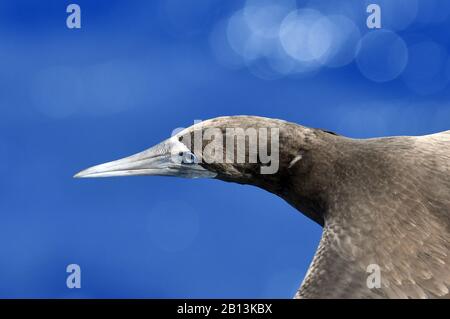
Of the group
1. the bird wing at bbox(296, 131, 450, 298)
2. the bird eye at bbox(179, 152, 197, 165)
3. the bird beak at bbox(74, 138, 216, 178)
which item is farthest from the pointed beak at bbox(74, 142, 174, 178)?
the bird wing at bbox(296, 131, 450, 298)

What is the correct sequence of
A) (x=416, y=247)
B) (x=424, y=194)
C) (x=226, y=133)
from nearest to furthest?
(x=416, y=247) < (x=424, y=194) < (x=226, y=133)

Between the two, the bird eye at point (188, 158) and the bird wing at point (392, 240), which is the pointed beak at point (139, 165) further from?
the bird wing at point (392, 240)

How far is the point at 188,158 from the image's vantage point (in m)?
6.87

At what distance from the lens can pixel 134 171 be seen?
7270mm

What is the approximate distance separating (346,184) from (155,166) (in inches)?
74.9

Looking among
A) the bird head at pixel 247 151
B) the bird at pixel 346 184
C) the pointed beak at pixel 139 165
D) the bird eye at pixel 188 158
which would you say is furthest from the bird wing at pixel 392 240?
the pointed beak at pixel 139 165

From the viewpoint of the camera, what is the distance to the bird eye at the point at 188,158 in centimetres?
682

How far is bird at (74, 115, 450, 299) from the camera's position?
5449mm

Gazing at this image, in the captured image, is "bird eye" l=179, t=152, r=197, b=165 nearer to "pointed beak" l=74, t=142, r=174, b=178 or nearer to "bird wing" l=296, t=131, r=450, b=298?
"pointed beak" l=74, t=142, r=174, b=178

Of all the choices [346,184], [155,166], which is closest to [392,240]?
[346,184]

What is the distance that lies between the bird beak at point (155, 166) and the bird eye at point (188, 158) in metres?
0.02
